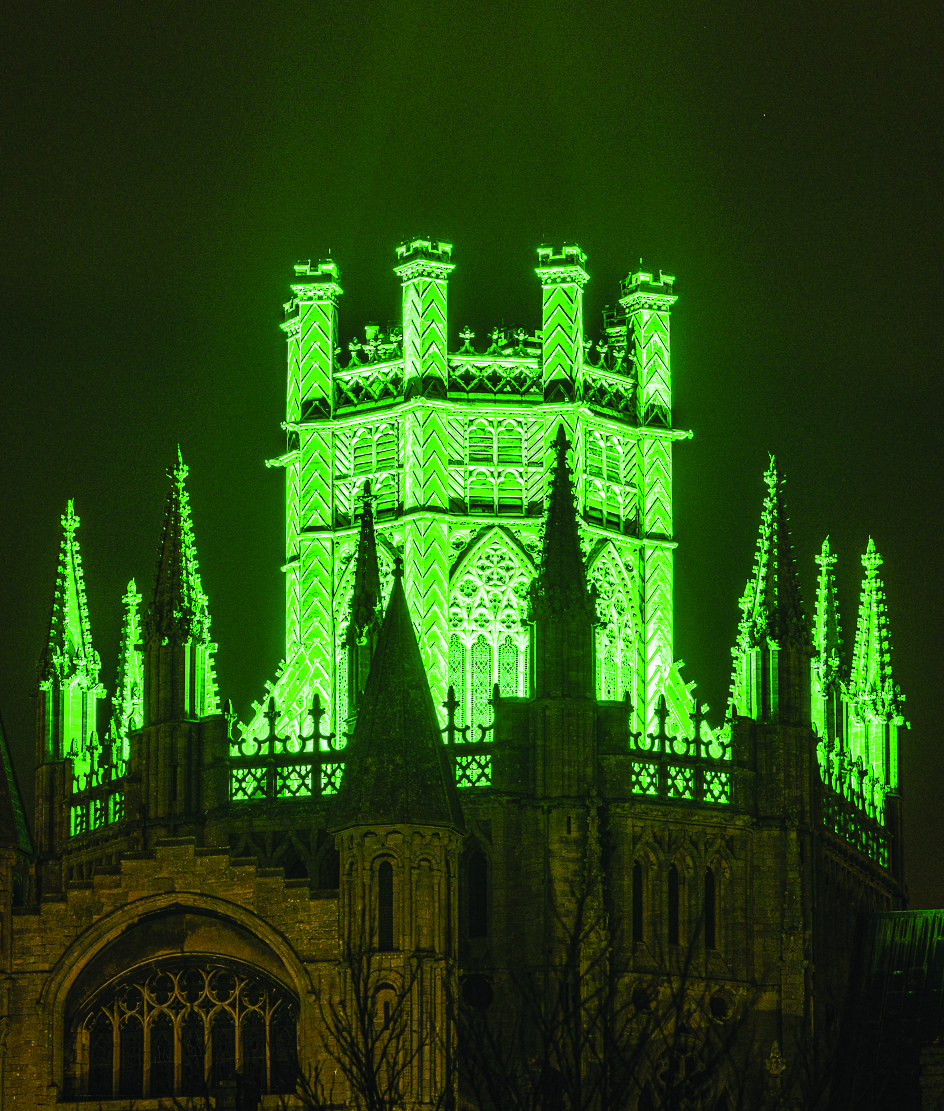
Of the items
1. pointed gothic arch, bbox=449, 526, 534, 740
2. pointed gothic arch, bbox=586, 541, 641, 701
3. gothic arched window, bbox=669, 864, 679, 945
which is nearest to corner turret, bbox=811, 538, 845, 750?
pointed gothic arch, bbox=586, 541, 641, 701

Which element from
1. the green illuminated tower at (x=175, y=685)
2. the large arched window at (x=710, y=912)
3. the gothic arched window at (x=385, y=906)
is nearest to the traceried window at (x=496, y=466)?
the green illuminated tower at (x=175, y=685)

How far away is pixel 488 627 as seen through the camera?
284ft

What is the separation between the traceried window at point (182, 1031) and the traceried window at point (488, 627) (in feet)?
51.6

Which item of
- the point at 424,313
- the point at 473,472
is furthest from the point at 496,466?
the point at 424,313

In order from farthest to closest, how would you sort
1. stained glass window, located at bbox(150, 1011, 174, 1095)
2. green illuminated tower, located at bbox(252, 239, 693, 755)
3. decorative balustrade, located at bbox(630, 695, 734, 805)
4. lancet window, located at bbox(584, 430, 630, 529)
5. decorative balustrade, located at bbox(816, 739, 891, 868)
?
lancet window, located at bbox(584, 430, 630, 529) → green illuminated tower, located at bbox(252, 239, 693, 755) → decorative balustrade, located at bbox(816, 739, 891, 868) → decorative balustrade, located at bbox(630, 695, 734, 805) → stained glass window, located at bbox(150, 1011, 174, 1095)

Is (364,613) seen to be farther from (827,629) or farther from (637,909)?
(827,629)

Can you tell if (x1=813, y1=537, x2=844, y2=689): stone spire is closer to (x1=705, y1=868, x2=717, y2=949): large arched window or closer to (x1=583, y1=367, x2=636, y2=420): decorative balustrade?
(x1=583, y1=367, x2=636, y2=420): decorative balustrade

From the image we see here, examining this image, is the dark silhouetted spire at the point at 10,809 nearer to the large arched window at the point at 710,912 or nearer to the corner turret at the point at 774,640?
the large arched window at the point at 710,912

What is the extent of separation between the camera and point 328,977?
69.3m

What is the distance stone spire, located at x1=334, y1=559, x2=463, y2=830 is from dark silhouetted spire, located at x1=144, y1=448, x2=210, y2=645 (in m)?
7.33

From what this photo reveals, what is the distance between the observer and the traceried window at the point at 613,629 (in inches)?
3469

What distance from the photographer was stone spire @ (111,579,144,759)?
84438 millimetres

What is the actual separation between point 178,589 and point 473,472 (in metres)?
13.0

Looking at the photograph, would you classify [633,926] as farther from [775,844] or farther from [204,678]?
[204,678]
